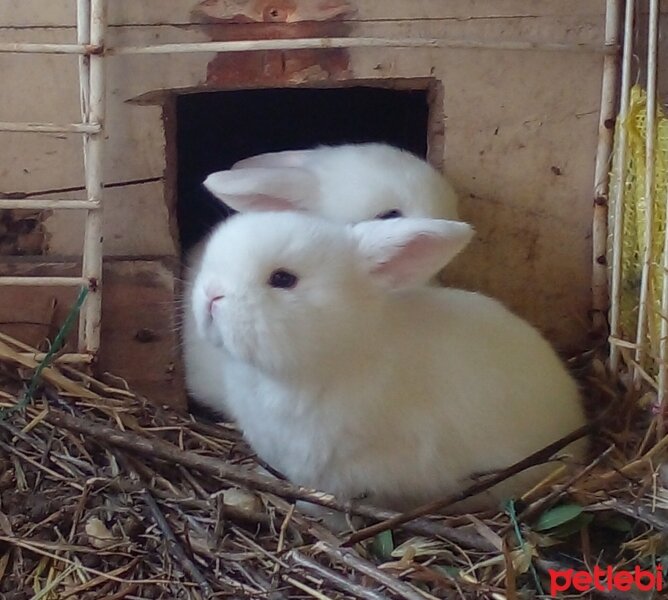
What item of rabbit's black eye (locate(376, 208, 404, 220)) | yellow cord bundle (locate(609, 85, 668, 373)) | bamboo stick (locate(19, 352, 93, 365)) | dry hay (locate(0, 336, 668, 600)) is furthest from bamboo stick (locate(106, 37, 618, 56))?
dry hay (locate(0, 336, 668, 600))

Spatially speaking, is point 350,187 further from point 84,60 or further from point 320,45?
point 84,60

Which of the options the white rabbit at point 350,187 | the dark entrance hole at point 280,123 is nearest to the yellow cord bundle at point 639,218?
the white rabbit at point 350,187

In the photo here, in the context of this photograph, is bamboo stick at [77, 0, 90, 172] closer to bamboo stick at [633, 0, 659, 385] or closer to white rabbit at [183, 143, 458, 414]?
white rabbit at [183, 143, 458, 414]

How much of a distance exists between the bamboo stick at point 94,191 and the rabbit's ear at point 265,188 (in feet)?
0.91

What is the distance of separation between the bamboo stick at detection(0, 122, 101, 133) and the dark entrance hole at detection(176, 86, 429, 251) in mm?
1038

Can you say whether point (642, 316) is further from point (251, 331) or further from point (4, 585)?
point (4, 585)

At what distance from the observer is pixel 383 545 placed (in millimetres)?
2238

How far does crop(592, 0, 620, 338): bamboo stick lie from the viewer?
2693mm

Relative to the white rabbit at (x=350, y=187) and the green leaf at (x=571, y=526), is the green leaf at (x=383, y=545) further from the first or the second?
the white rabbit at (x=350, y=187)

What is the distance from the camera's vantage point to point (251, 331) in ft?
7.05

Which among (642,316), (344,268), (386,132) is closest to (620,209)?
(642,316)

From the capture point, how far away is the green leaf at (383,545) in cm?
223

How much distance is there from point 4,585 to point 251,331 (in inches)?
29.9

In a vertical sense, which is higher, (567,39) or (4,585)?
(567,39)
